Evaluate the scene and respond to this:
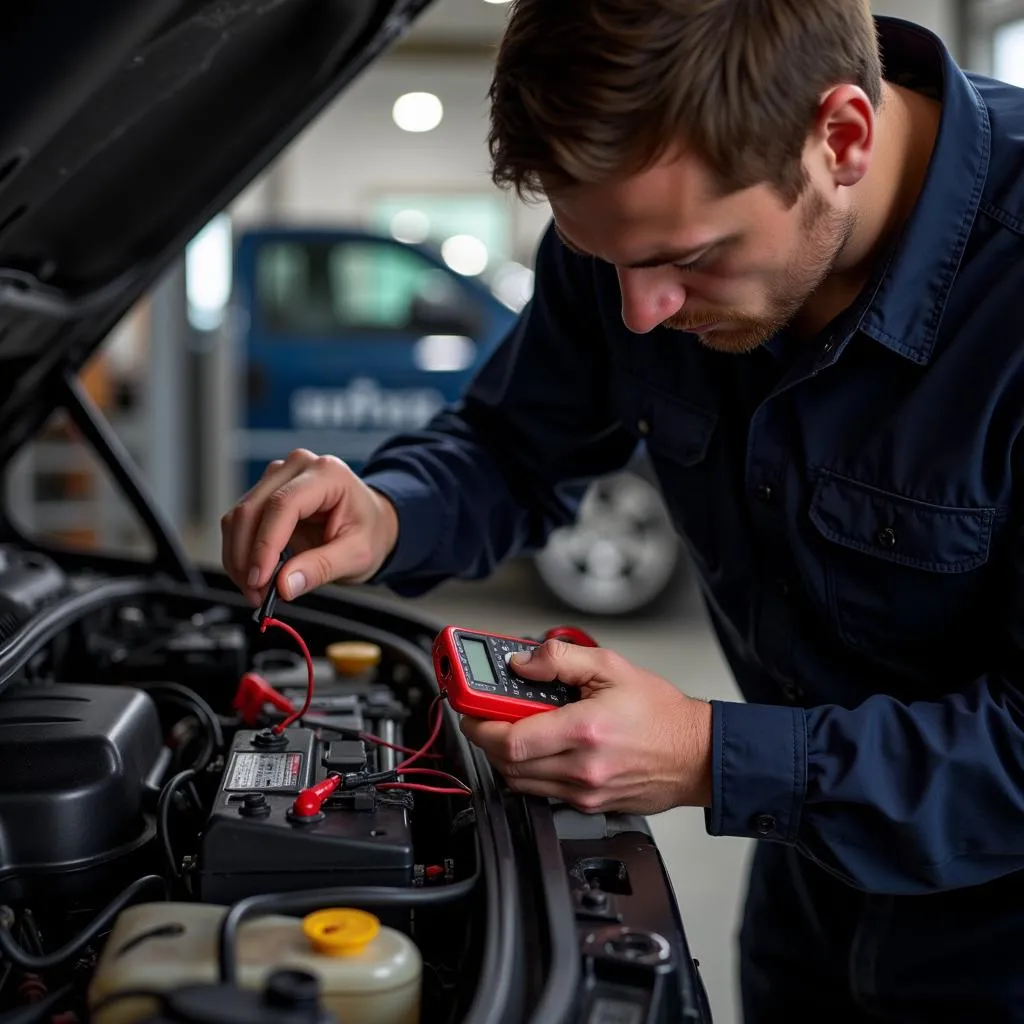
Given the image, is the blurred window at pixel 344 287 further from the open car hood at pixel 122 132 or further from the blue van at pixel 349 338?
the open car hood at pixel 122 132

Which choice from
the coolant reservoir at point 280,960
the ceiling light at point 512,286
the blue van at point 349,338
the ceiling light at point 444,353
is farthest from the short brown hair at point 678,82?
the ceiling light at point 444,353

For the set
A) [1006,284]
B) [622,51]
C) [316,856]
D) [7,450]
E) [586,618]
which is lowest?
[586,618]

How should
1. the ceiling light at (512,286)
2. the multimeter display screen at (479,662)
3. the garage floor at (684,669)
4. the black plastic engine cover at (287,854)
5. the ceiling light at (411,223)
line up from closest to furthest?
the black plastic engine cover at (287,854), the multimeter display screen at (479,662), the garage floor at (684,669), the ceiling light at (512,286), the ceiling light at (411,223)

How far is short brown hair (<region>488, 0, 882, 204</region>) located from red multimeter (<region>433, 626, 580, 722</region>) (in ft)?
1.09

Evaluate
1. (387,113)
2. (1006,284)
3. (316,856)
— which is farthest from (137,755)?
(387,113)

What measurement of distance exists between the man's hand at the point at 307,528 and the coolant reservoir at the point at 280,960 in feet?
1.15

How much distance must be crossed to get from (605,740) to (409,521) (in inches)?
15.2

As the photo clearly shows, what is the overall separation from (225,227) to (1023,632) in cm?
797

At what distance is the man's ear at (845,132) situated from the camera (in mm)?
767

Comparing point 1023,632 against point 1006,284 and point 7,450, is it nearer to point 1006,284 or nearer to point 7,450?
point 1006,284

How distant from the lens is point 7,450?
1.60 meters

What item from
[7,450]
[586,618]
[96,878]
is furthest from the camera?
[586,618]

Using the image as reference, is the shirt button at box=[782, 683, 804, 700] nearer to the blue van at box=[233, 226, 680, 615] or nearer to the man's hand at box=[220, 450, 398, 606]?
the man's hand at box=[220, 450, 398, 606]

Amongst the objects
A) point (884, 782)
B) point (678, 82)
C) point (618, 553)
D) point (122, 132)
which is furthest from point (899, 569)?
point (618, 553)
